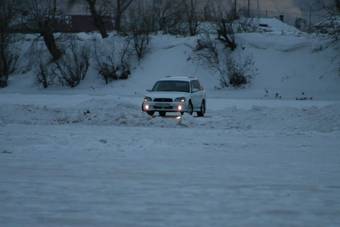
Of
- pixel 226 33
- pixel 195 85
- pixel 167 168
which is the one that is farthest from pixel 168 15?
pixel 167 168

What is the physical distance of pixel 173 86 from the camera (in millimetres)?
27484

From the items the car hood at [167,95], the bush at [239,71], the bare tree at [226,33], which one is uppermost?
the bare tree at [226,33]

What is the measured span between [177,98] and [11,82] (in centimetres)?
3025

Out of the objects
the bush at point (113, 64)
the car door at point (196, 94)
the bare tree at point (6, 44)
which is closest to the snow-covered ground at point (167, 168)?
the car door at point (196, 94)

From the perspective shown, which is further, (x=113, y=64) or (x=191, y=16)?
(x=191, y=16)

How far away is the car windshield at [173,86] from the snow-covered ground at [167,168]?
1.46 metres

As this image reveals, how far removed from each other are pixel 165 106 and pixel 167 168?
13201 mm

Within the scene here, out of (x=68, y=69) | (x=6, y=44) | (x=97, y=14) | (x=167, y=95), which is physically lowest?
(x=68, y=69)

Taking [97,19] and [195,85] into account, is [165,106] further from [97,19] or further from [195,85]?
[97,19]

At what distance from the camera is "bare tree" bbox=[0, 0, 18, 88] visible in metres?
52.7

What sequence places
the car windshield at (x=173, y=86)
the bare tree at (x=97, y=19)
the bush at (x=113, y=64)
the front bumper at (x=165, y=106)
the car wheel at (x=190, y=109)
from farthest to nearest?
the bare tree at (x=97, y=19), the bush at (x=113, y=64), the car windshield at (x=173, y=86), the car wheel at (x=190, y=109), the front bumper at (x=165, y=106)

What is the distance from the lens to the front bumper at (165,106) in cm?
2567

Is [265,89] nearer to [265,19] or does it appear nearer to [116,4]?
[116,4]

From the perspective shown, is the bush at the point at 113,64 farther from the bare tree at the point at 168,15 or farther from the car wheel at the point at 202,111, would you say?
the car wheel at the point at 202,111
